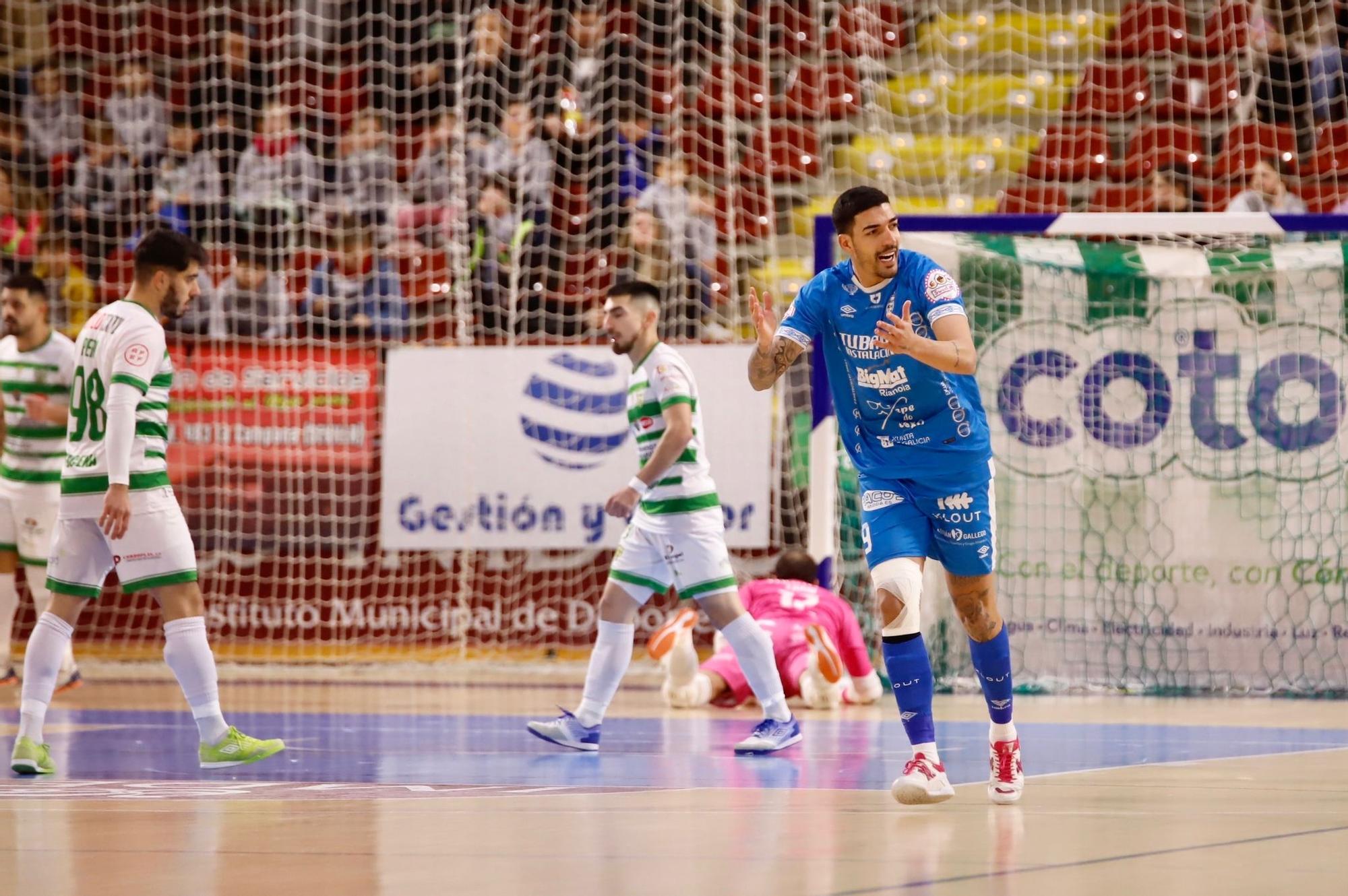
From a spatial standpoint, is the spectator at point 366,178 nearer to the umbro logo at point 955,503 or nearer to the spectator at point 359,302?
the spectator at point 359,302

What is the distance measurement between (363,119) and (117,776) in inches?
373

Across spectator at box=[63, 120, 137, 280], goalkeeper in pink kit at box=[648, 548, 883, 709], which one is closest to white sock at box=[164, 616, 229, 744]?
goalkeeper in pink kit at box=[648, 548, 883, 709]

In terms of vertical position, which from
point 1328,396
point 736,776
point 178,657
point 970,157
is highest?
point 970,157

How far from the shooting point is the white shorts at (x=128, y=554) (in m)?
6.14

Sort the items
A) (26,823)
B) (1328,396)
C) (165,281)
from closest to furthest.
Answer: (26,823)
(165,281)
(1328,396)

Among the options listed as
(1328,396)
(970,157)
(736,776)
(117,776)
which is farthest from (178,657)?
(970,157)

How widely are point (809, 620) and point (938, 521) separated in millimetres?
4107

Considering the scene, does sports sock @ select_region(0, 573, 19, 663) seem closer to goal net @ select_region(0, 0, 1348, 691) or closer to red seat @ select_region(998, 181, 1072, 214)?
goal net @ select_region(0, 0, 1348, 691)

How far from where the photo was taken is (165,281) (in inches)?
250

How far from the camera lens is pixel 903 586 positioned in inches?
206

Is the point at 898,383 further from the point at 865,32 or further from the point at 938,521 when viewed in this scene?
the point at 865,32

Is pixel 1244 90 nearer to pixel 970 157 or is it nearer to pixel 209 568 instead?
pixel 970 157

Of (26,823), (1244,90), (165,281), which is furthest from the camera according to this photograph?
(1244,90)

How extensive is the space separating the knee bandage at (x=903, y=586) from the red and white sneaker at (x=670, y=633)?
Result: 13.9ft
